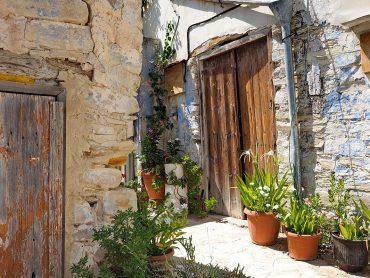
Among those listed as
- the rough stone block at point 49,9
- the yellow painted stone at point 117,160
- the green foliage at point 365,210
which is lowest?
the green foliage at point 365,210

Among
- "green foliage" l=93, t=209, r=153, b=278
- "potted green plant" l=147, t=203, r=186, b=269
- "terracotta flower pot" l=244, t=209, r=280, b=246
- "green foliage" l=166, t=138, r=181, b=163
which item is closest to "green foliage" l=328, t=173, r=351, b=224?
"terracotta flower pot" l=244, t=209, r=280, b=246

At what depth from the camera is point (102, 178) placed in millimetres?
2396

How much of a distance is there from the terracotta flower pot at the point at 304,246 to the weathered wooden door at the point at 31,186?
2.37 m

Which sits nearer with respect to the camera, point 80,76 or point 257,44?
point 80,76

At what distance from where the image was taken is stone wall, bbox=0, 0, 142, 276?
2135 millimetres

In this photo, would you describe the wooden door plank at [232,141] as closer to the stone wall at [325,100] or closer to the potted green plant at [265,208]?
the stone wall at [325,100]

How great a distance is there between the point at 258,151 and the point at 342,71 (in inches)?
61.9

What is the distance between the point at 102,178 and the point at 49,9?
1269mm

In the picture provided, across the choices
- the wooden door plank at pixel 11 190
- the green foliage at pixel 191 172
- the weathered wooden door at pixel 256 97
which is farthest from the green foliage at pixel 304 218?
the wooden door plank at pixel 11 190

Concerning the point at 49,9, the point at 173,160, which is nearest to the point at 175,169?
the point at 173,160

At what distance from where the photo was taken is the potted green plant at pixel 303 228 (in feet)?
10.9

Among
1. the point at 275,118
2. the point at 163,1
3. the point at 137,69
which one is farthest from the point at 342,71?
the point at 163,1

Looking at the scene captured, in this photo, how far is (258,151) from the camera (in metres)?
4.61

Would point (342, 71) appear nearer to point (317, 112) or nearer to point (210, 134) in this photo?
point (317, 112)
